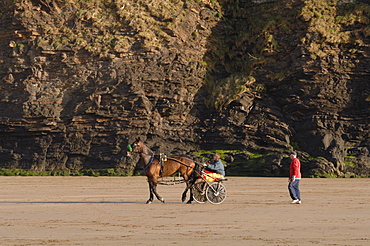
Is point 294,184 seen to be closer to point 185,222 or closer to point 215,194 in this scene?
point 215,194

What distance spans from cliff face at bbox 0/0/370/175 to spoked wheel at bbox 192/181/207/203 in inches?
849

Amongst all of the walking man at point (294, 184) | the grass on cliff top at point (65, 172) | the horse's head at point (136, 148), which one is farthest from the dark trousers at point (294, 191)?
the grass on cliff top at point (65, 172)

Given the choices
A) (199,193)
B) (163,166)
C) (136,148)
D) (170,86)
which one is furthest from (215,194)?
(170,86)

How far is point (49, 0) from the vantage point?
46.6 m

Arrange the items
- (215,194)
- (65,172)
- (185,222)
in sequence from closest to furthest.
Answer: (185,222) → (215,194) → (65,172)

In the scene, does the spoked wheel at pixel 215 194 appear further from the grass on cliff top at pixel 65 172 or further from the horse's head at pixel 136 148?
the grass on cliff top at pixel 65 172

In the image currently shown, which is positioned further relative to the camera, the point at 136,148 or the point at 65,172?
the point at 65,172

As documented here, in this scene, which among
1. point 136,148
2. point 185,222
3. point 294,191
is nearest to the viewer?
point 185,222

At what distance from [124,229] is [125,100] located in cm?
3209

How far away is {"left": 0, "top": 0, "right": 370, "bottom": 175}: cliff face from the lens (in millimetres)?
42781

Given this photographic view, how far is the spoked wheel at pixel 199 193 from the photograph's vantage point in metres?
18.7

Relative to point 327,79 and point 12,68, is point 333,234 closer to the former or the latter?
point 327,79

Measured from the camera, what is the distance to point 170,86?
45156mm

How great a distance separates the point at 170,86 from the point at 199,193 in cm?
2708
